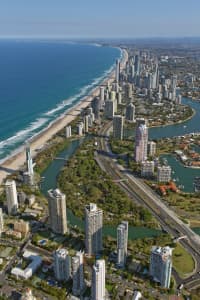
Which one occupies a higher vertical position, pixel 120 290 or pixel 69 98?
pixel 69 98

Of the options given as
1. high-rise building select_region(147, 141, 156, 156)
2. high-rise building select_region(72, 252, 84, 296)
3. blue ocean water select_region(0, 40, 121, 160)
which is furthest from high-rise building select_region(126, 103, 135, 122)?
high-rise building select_region(72, 252, 84, 296)

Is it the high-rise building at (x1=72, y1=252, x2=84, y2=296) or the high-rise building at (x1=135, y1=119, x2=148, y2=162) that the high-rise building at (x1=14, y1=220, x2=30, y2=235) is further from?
the high-rise building at (x1=135, y1=119, x2=148, y2=162)

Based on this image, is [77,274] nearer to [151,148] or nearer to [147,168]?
[147,168]

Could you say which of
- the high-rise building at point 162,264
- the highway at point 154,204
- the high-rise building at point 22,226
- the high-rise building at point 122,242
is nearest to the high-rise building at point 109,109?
the highway at point 154,204

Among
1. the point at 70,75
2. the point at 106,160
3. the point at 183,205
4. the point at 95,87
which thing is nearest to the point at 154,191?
the point at 183,205

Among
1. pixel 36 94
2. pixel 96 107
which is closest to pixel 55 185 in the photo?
pixel 96 107

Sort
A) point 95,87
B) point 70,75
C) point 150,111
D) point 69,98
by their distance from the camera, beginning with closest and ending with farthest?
point 150,111, point 69,98, point 95,87, point 70,75

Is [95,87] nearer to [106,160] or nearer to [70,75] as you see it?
[70,75]
